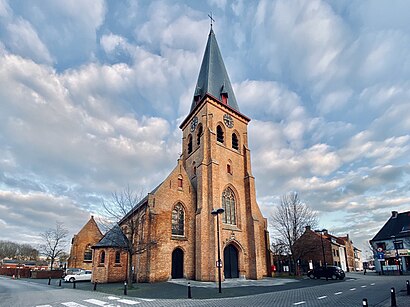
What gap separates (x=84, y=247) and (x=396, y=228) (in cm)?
5563

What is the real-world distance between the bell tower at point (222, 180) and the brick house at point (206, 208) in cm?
9

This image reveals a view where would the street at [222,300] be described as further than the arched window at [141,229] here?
No

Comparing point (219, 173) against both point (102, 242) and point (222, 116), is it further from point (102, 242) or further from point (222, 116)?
point (102, 242)

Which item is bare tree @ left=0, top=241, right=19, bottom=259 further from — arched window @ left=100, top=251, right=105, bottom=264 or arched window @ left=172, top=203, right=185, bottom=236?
arched window @ left=172, top=203, right=185, bottom=236

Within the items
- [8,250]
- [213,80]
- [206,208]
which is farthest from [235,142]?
[8,250]

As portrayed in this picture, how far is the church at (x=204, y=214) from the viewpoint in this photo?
82.9ft

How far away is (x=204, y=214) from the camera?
2730 centimetres

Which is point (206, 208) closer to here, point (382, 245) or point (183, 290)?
point (183, 290)

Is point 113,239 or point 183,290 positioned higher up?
point 113,239

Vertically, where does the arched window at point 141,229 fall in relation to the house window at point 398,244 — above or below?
above

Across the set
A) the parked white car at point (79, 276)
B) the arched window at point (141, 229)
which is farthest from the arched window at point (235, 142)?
the parked white car at point (79, 276)

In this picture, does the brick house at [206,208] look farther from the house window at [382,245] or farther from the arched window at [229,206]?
the house window at [382,245]

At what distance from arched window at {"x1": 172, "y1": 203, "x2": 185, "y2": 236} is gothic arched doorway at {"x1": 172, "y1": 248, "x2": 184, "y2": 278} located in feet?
5.73

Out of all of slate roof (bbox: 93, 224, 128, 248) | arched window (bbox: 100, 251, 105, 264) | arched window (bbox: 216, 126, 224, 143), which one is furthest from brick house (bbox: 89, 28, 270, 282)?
slate roof (bbox: 93, 224, 128, 248)
